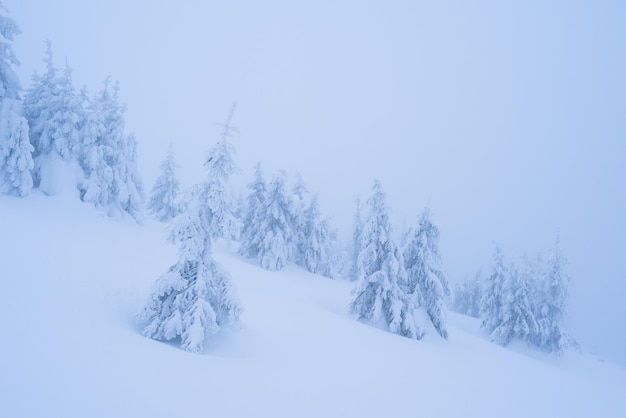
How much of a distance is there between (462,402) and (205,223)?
39.4 feet

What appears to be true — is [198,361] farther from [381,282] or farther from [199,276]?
[381,282]

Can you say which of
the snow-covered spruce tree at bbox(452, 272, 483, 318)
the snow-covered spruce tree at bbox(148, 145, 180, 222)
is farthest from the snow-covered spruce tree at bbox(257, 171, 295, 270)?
the snow-covered spruce tree at bbox(452, 272, 483, 318)

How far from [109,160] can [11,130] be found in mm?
8196

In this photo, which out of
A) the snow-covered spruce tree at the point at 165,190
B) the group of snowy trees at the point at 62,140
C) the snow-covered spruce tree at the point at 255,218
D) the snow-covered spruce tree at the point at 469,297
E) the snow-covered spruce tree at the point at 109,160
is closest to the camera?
the group of snowy trees at the point at 62,140

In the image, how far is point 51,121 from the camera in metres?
27.5

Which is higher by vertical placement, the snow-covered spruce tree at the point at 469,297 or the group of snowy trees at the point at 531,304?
the group of snowy trees at the point at 531,304

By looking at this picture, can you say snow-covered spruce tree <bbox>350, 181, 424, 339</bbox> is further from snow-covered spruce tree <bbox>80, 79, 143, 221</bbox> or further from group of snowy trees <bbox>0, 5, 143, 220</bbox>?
group of snowy trees <bbox>0, 5, 143, 220</bbox>

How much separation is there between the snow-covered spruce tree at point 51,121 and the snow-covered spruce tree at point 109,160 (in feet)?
4.82

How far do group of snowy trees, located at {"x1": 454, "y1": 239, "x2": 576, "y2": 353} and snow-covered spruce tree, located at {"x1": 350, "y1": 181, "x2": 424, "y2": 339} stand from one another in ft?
63.7

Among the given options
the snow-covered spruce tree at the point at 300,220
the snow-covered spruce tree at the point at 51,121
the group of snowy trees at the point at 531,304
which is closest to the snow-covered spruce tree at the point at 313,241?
the snow-covered spruce tree at the point at 300,220

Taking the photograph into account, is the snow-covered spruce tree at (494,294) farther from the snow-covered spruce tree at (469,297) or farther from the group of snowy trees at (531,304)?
the snow-covered spruce tree at (469,297)

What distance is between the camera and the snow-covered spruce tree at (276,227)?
37275mm

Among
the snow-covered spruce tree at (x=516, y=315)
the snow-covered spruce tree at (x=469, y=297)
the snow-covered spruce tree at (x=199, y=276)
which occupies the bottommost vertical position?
the snow-covered spruce tree at (x=469, y=297)

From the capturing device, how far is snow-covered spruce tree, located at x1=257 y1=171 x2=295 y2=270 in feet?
122
